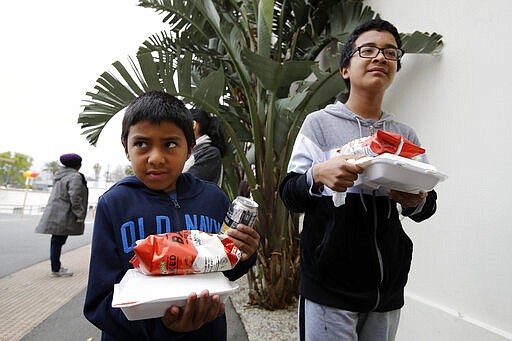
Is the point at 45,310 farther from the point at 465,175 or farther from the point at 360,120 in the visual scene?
the point at 465,175

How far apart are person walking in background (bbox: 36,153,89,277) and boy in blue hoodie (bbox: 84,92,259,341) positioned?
3.90 meters

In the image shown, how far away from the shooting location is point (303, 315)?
1.26m

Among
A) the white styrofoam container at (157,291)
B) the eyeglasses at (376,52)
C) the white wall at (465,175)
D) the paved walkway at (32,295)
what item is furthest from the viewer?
the paved walkway at (32,295)

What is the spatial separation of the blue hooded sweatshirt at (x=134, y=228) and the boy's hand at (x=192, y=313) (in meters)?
0.06

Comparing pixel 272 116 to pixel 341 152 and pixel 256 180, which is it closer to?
pixel 256 180

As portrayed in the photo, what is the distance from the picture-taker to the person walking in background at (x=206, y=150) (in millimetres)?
2285

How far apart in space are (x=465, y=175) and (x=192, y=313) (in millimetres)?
1959

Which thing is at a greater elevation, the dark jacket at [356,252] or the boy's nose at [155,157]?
the boy's nose at [155,157]

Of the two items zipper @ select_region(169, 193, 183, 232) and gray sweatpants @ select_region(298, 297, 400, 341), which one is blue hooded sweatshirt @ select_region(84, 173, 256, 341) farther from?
gray sweatpants @ select_region(298, 297, 400, 341)

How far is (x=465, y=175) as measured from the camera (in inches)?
83.4

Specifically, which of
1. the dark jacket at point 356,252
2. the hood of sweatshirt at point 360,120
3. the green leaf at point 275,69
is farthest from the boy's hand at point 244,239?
the green leaf at point 275,69

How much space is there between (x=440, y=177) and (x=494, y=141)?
1.31 metres

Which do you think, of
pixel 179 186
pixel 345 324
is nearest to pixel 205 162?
pixel 179 186

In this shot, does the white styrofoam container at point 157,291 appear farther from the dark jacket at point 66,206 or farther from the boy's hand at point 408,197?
the dark jacket at point 66,206
